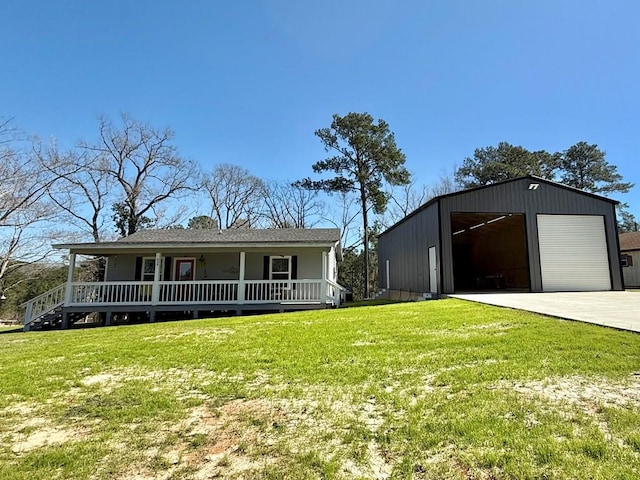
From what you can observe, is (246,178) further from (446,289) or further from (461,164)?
(446,289)

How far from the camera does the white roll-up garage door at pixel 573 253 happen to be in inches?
489

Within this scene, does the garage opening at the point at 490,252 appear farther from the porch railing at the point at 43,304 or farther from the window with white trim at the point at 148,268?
the porch railing at the point at 43,304

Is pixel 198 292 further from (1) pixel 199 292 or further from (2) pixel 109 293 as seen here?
(2) pixel 109 293

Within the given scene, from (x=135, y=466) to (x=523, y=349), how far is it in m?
4.17

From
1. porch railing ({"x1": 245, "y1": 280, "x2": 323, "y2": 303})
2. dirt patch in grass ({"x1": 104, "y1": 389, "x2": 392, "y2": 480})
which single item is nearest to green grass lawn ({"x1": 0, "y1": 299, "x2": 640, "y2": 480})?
dirt patch in grass ({"x1": 104, "y1": 389, "x2": 392, "y2": 480})

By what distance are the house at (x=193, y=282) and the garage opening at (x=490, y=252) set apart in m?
6.65

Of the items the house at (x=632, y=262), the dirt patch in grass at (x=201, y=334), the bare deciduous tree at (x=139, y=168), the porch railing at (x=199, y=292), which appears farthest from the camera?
the bare deciduous tree at (x=139, y=168)

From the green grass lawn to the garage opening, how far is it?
10913mm

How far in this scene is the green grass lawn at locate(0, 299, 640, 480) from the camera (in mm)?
2117

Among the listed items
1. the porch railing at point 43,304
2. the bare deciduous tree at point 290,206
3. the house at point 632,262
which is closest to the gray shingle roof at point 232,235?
the porch railing at point 43,304

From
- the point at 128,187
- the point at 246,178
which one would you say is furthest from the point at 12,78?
the point at 246,178

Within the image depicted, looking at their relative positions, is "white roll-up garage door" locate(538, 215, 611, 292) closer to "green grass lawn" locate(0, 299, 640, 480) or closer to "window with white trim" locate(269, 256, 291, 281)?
"green grass lawn" locate(0, 299, 640, 480)

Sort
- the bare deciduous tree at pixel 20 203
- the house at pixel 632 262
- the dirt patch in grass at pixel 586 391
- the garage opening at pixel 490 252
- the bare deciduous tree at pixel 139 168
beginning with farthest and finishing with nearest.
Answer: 1. the bare deciduous tree at pixel 139 168
2. the house at pixel 632 262
3. the garage opening at pixel 490 252
4. the bare deciduous tree at pixel 20 203
5. the dirt patch in grass at pixel 586 391

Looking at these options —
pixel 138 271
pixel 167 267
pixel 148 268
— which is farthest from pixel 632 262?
pixel 138 271
